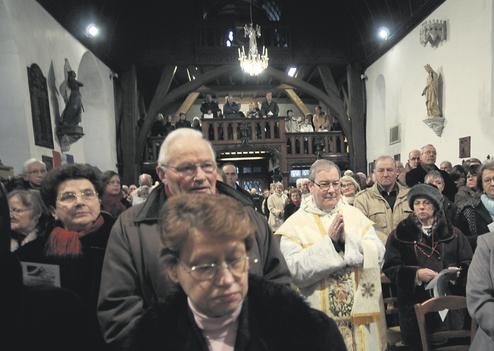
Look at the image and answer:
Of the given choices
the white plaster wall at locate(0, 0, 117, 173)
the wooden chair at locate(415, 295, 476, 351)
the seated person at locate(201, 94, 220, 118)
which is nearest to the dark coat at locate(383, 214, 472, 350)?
the wooden chair at locate(415, 295, 476, 351)

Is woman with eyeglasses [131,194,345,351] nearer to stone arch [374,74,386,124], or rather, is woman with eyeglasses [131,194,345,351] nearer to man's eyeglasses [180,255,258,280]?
man's eyeglasses [180,255,258,280]

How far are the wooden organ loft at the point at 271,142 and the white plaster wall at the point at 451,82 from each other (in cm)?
191

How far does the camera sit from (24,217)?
10.1ft

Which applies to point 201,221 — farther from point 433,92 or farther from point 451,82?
point 433,92

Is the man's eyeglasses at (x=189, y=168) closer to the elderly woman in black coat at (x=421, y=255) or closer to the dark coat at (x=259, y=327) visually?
the dark coat at (x=259, y=327)

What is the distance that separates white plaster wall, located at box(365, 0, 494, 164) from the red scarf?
7.91 meters

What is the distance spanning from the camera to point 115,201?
455cm

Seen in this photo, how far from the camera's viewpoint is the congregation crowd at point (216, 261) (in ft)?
4.28

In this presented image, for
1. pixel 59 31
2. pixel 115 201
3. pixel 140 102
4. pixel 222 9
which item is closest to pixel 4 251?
pixel 115 201

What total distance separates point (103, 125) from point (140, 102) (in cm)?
506

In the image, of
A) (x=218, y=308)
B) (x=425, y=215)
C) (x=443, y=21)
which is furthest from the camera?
(x=443, y=21)

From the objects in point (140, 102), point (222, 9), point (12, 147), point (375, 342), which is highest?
point (222, 9)

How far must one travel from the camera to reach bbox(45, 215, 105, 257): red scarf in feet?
7.78

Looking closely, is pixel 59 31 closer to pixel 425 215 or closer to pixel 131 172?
pixel 131 172
